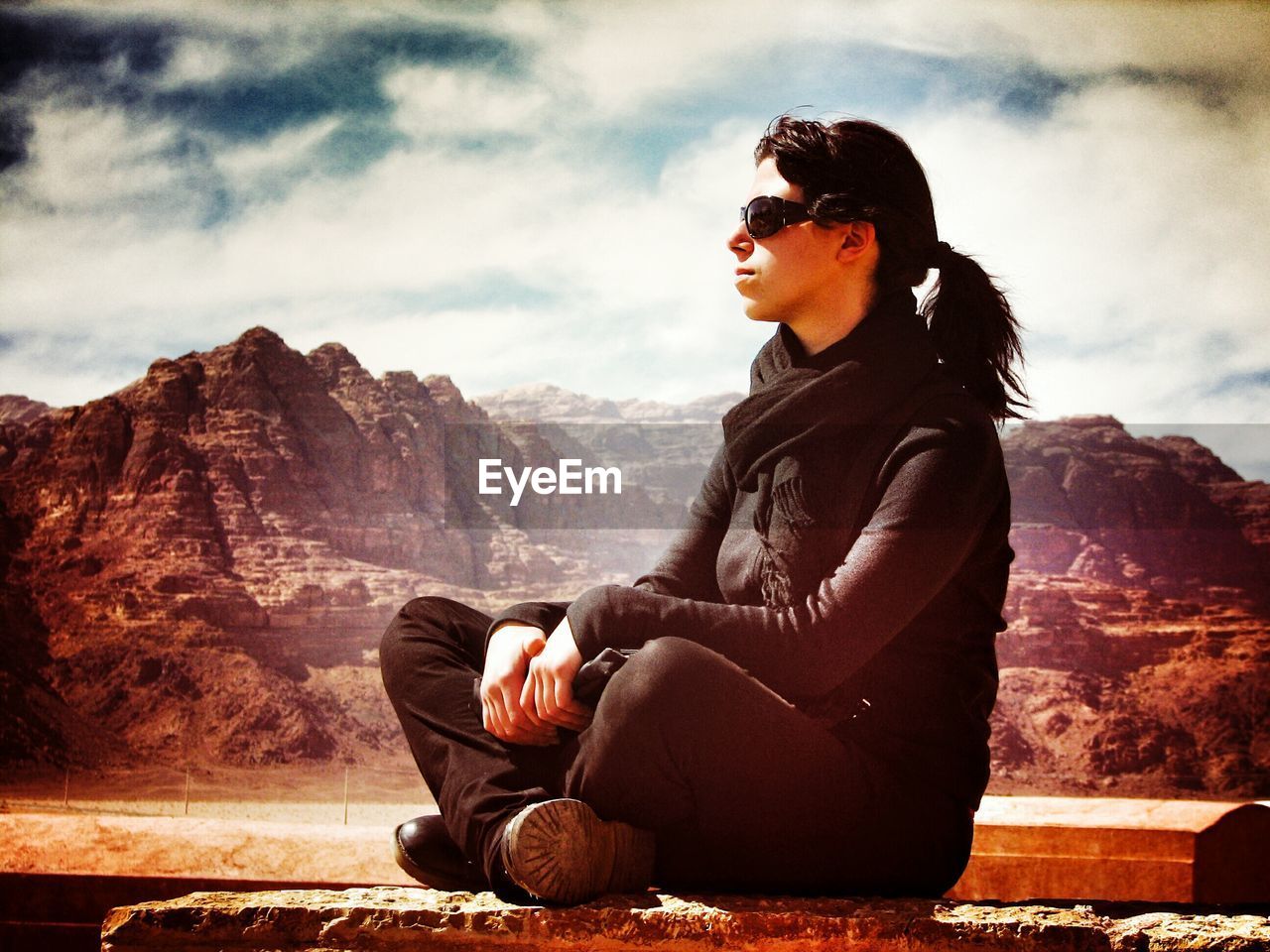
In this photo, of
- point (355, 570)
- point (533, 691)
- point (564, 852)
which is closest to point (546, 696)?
point (533, 691)

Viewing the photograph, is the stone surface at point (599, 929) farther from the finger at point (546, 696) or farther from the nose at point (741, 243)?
the nose at point (741, 243)

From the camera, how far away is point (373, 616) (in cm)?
3888

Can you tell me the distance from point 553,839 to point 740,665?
301 millimetres

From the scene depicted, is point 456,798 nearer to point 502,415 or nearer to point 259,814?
point 259,814

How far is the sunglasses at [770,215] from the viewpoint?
1.65 meters

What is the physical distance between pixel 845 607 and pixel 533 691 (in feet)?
1.22

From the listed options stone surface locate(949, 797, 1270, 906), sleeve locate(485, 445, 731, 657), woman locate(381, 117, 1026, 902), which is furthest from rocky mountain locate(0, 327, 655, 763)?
woman locate(381, 117, 1026, 902)

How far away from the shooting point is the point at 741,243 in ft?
5.53

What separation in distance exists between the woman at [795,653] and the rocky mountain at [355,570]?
33038mm

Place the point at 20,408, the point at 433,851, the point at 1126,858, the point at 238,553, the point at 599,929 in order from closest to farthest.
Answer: the point at 599,929 < the point at 433,851 < the point at 1126,858 < the point at 238,553 < the point at 20,408

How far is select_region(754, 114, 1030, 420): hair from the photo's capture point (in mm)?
1642

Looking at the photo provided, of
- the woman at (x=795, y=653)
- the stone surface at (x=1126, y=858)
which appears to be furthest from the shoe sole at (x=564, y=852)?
the stone surface at (x=1126, y=858)

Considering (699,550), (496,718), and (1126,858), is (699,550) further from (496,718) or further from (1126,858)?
(1126,858)

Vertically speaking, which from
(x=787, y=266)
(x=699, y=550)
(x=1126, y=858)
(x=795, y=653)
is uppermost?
(x=787, y=266)
